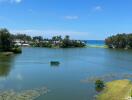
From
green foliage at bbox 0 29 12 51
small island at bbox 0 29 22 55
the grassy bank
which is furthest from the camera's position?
green foliage at bbox 0 29 12 51

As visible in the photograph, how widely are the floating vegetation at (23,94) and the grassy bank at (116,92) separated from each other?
7920 mm

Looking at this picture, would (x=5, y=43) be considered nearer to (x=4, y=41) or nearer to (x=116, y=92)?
(x=4, y=41)

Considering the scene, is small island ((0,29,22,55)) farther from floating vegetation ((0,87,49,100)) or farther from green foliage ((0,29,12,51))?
floating vegetation ((0,87,49,100))

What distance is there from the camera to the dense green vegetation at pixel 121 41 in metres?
172

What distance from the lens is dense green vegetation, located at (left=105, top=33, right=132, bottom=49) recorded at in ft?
564

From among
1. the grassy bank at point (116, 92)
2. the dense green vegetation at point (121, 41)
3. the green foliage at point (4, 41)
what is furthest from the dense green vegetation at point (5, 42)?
the grassy bank at point (116, 92)

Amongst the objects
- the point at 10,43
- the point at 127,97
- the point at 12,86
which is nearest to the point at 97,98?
the point at 127,97

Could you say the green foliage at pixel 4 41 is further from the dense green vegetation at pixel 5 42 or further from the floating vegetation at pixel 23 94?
the floating vegetation at pixel 23 94

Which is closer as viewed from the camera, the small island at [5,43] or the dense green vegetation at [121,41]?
the small island at [5,43]

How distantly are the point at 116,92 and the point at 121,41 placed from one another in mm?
138027

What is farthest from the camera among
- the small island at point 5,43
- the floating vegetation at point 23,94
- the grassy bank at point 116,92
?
the small island at point 5,43

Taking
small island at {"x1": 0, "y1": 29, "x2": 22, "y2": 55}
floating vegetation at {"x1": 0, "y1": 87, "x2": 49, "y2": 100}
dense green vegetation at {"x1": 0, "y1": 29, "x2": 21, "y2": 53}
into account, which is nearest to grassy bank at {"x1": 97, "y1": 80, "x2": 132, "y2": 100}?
floating vegetation at {"x1": 0, "y1": 87, "x2": 49, "y2": 100}

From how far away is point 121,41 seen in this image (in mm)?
174000

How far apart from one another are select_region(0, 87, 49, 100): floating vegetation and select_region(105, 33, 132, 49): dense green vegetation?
13693 cm
